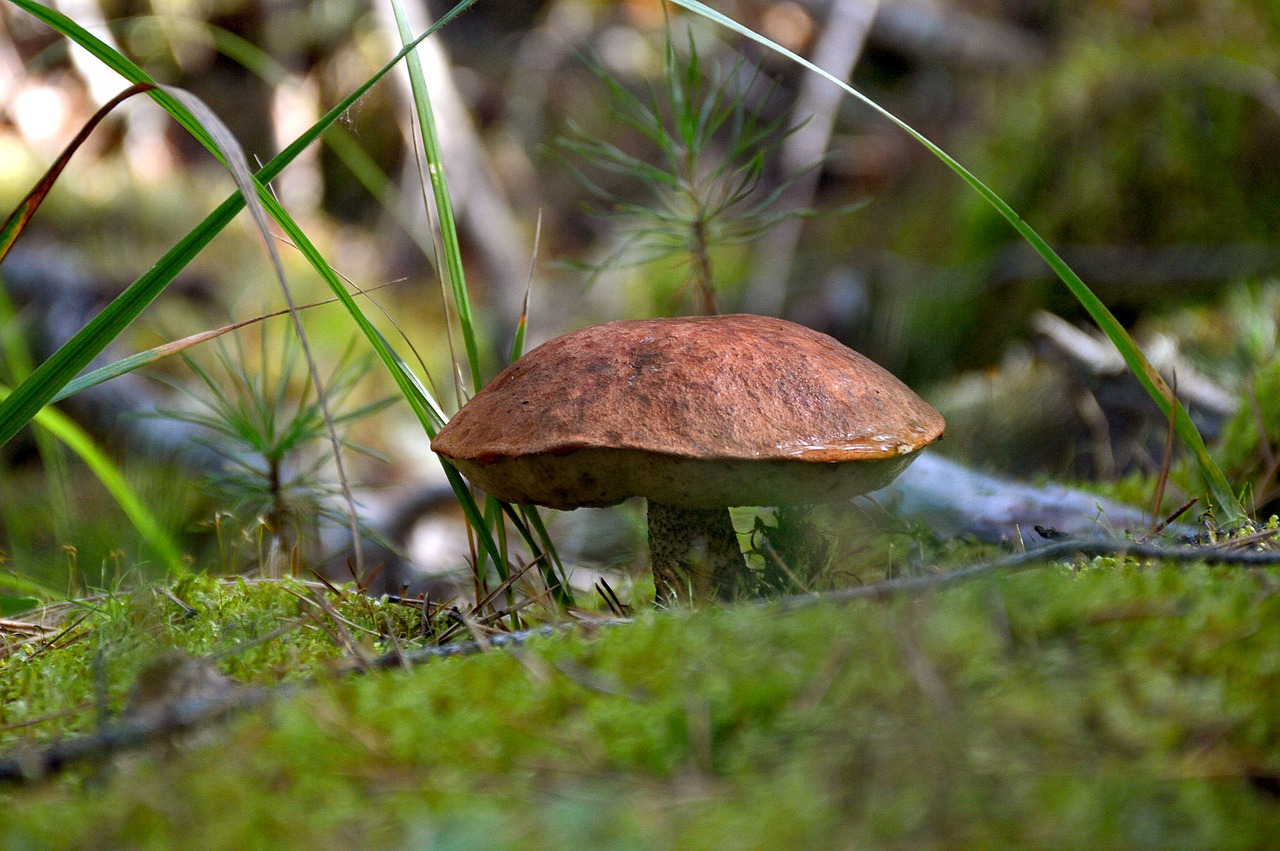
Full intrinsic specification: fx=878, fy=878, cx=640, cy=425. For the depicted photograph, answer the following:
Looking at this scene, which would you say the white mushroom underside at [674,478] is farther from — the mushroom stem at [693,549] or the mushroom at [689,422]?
the mushroom stem at [693,549]

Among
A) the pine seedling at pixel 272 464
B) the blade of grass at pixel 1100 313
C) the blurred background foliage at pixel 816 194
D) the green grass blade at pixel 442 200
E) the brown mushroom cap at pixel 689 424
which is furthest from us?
the blurred background foliage at pixel 816 194

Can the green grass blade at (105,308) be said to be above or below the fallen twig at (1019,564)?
above

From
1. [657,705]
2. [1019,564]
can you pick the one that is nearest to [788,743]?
[657,705]

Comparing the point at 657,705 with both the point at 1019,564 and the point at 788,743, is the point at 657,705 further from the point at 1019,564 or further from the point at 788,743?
the point at 1019,564

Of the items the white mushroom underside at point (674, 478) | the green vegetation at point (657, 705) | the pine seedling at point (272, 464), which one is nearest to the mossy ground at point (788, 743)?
the green vegetation at point (657, 705)

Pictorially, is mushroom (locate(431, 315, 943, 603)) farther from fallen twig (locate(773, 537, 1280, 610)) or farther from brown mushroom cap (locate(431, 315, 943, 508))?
fallen twig (locate(773, 537, 1280, 610))

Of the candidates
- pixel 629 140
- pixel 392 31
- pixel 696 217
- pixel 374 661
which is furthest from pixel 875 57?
pixel 374 661
